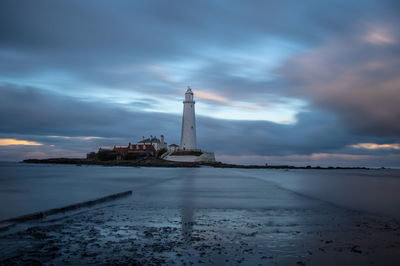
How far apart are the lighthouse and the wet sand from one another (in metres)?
63.5

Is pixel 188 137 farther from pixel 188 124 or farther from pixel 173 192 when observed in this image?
pixel 173 192

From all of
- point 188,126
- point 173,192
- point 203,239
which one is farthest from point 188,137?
point 203,239

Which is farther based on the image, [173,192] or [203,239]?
[173,192]

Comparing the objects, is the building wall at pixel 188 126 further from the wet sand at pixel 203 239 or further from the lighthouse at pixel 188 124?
the wet sand at pixel 203 239

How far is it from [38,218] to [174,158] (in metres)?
68.3

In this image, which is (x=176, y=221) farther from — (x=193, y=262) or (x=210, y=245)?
(x=193, y=262)

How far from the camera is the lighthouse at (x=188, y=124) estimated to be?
73938mm

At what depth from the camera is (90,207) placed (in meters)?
11.5

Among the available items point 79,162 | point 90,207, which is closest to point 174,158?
point 79,162

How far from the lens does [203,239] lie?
6.79 metres

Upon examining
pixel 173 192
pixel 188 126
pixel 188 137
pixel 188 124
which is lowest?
pixel 173 192

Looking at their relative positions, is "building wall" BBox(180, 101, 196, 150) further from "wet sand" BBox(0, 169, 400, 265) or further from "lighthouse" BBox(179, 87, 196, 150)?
"wet sand" BBox(0, 169, 400, 265)

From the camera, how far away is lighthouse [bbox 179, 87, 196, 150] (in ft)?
243

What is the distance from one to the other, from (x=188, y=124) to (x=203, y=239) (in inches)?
2655
